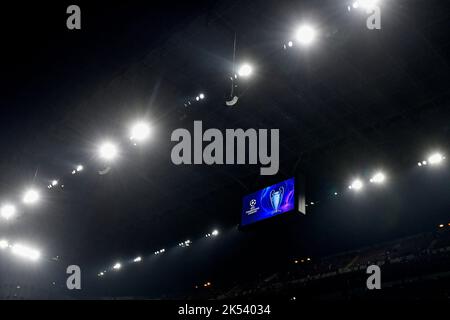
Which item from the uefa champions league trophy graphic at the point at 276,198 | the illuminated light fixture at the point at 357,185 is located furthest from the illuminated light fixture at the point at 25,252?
the illuminated light fixture at the point at 357,185

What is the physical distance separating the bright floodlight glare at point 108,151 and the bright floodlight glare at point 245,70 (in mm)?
4048

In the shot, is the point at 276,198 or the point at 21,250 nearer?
the point at 276,198

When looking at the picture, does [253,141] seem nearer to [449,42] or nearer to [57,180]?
[449,42]

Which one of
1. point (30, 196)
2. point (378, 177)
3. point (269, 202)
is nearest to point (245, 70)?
point (269, 202)

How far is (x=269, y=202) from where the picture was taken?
9.41 meters

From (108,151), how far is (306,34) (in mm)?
5736

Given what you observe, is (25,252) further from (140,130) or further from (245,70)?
(245,70)

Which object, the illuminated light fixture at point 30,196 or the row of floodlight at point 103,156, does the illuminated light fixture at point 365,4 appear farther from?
the illuminated light fixture at point 30,196

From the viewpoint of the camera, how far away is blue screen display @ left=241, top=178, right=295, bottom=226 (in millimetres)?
8961

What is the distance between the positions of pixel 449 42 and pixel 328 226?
25.7 ft

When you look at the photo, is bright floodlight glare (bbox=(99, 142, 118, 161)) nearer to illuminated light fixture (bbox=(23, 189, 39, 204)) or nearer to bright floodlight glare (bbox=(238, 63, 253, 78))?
illuminated light fixture (bbox=(23, 189, 39, 204))

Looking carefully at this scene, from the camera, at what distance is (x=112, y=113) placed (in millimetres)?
9656

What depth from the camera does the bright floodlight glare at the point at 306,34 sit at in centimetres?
722

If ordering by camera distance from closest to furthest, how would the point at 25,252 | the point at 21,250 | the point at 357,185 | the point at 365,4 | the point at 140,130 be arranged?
the point at 365,4, the point at 140,130, the point at 357,185, the point at 21,250, the point at 25,252
